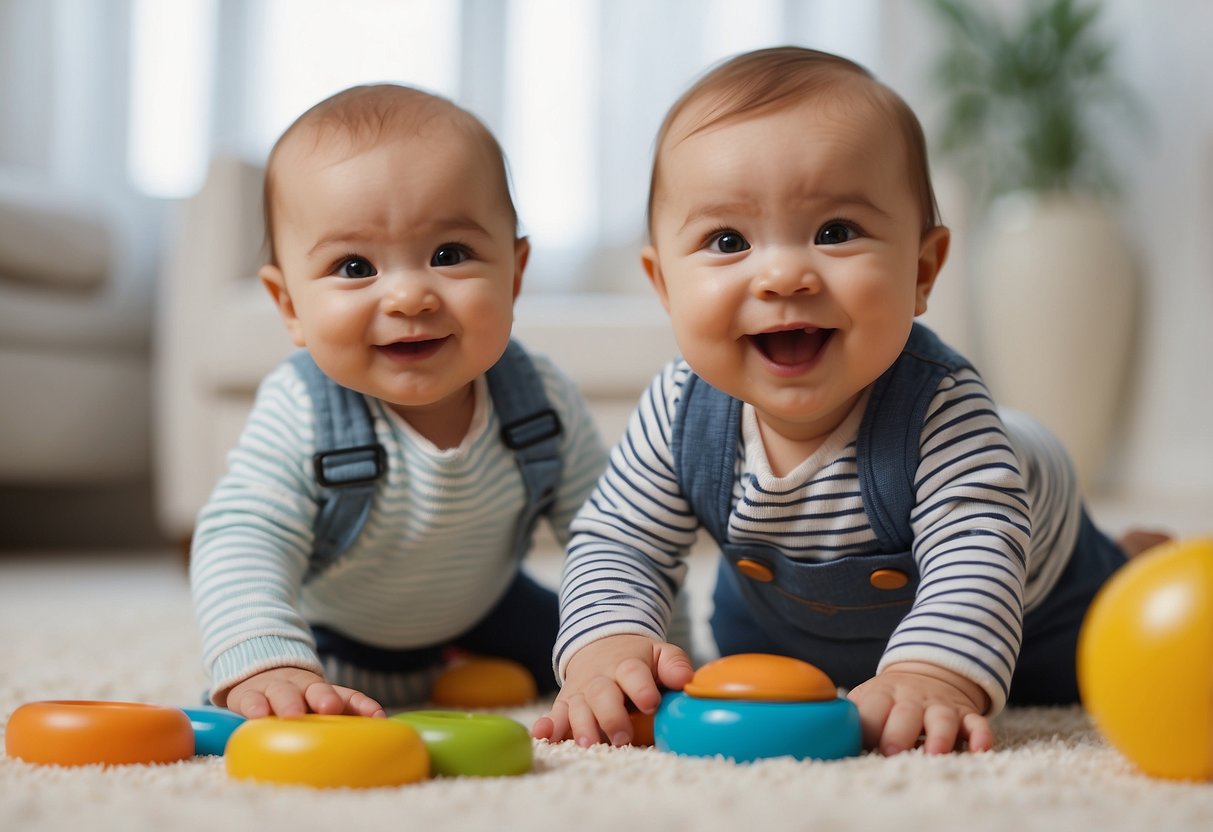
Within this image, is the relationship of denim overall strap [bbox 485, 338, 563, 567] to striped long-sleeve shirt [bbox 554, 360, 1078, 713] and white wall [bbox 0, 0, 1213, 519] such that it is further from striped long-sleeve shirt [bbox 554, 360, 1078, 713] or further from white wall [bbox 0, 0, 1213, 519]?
white wall [bbox 0, 0, 1213, 519]

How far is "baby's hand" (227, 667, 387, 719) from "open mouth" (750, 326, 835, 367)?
1.02ft

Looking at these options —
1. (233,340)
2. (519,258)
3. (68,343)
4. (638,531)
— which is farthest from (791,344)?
(68,343)

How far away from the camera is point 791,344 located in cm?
77

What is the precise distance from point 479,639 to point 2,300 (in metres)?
1.36

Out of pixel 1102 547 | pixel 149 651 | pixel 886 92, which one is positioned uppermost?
pixel 886 92

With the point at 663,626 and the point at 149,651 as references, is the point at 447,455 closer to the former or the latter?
the point at 663,626

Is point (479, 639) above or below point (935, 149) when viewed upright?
below

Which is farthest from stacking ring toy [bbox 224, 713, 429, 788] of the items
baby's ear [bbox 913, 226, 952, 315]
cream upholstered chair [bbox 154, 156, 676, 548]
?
cream upholstered chair [bbox 154, 156, 676, 548]

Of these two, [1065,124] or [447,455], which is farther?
[1065,124]

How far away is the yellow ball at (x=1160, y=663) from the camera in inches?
20.6

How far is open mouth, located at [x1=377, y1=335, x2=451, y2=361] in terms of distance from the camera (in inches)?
34.1

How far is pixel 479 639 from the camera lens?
1063mm

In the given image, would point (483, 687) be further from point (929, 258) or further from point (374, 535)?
point (929, 258)

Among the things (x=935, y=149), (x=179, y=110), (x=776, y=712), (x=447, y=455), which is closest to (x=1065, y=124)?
(x=935, y=149)
